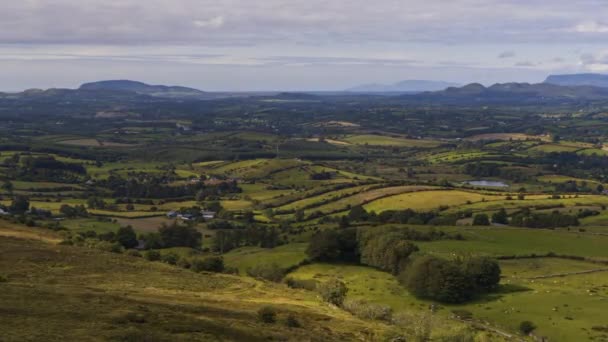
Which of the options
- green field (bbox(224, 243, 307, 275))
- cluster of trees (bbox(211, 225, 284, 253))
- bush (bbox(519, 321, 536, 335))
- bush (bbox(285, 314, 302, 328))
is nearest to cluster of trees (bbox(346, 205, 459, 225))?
cluster of trees (bbox(211, 225, 284, 253))

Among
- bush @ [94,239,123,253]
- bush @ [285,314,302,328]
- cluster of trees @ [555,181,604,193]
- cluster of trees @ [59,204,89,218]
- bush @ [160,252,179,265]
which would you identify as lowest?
cluster of trees @ [555,181,604,193]

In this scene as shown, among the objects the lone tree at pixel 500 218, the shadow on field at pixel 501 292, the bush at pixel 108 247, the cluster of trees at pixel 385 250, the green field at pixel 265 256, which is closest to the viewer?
the shadow on field at pixel 501 292

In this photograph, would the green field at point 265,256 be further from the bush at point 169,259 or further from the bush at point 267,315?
the bush at point 267,315

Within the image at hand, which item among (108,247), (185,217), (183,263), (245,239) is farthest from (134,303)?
(185,217)

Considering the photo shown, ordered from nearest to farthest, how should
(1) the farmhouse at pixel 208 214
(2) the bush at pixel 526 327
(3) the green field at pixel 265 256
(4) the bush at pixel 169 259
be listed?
1. (2) the bush at pixel 526 327
2. (4) the bush at pixel 169 259
3. (3) the green field at pixel 265 256
4. (1) the farmhouse at pixel 208 214

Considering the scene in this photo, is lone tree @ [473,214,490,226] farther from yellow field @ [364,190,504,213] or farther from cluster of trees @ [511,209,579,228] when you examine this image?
yellow field @ [364,190,504,213]

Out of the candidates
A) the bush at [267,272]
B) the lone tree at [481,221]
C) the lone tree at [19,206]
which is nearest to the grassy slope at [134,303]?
the bush at [267,272]
